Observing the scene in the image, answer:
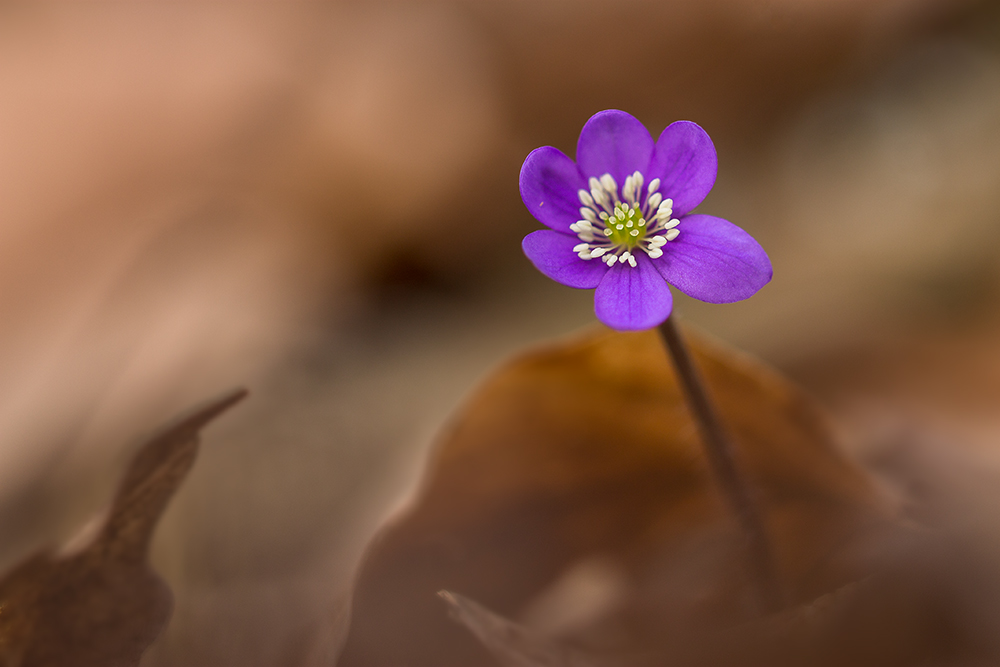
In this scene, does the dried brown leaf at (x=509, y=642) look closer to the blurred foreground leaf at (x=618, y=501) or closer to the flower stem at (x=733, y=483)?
the blurred foreground leaf at (x=618, y=501)

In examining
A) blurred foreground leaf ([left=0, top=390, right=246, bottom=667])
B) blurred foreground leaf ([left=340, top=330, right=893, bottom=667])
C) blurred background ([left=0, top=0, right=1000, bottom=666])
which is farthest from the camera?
blurred background ([left=0, top=0, right=1000, bottom=666])

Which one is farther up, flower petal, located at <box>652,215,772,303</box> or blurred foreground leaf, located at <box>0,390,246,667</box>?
flower petal, located at <box>652,215,772,303</box>

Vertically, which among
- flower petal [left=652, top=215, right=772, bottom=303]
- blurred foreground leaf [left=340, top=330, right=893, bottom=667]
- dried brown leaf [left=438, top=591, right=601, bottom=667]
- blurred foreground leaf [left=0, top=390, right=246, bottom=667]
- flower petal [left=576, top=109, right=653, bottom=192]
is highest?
flower petal [left=576, top=109, right=653, bottom=192]

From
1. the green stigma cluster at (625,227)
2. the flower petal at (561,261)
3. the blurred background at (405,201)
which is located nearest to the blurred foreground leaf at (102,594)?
the blurred background at (405,201)

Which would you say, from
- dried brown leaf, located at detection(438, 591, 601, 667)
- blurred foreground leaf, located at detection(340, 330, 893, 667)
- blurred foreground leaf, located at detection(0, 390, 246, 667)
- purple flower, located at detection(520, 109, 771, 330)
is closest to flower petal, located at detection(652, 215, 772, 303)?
purple flower, located at detection(520, 109, 771, 330)

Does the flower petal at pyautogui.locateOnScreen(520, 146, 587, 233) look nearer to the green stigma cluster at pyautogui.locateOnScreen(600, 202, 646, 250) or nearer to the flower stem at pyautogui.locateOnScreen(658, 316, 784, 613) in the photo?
the green stigma cluster at pyautogui.locateOnScreen(600, 202, 646, 250)

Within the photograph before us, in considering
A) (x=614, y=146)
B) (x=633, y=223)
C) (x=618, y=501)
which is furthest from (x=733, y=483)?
(x=614, y=146)

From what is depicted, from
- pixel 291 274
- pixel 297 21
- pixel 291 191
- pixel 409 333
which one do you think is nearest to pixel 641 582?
pixel 409 333

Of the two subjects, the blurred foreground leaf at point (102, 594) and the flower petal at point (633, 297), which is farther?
the blurred foreground leaf at point (102, 594)
